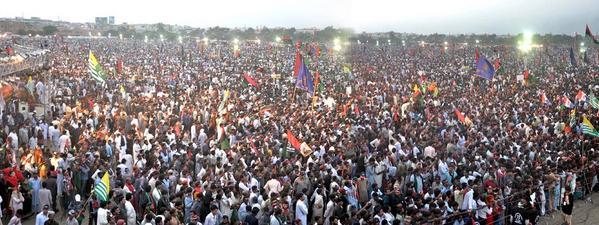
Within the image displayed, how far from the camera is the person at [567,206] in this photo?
Result: 10.6 metres

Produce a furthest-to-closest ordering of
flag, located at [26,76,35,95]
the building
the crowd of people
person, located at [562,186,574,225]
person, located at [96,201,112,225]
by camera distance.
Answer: the building → flag, located at [26,76,35,95] → person, located at [562,186,574,225] → the crowd of people → person, located at [96,201,112,225]

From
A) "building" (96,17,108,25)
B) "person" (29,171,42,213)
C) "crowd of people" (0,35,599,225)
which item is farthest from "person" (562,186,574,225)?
"building" (96,17,108,25)

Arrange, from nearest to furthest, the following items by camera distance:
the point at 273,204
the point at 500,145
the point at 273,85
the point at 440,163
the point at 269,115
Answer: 1. the point at 273,204
2. the point at 440,163
3. the point at 500,145
4. the point at 269,115
5. the point at 273,85

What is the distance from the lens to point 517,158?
12719mm

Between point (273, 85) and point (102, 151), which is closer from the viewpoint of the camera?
point (102, 151)

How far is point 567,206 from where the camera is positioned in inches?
421

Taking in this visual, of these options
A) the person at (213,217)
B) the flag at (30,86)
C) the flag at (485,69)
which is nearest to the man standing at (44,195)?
the person at (213,217)

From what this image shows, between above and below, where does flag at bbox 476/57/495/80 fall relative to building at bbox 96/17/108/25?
below

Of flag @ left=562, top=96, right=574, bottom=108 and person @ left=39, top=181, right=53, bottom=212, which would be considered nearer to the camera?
person @ left=39, top=181, right=53, bottom=212

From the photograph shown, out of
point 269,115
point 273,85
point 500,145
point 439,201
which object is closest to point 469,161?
point 500,145

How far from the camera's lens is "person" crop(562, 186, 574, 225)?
416 inches

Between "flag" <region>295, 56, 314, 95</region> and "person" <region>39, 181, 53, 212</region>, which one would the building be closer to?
"flag" <region>295, 56, 314, 95</region>

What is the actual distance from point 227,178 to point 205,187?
85 cm

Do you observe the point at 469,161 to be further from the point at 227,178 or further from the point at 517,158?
the point at 227,178
